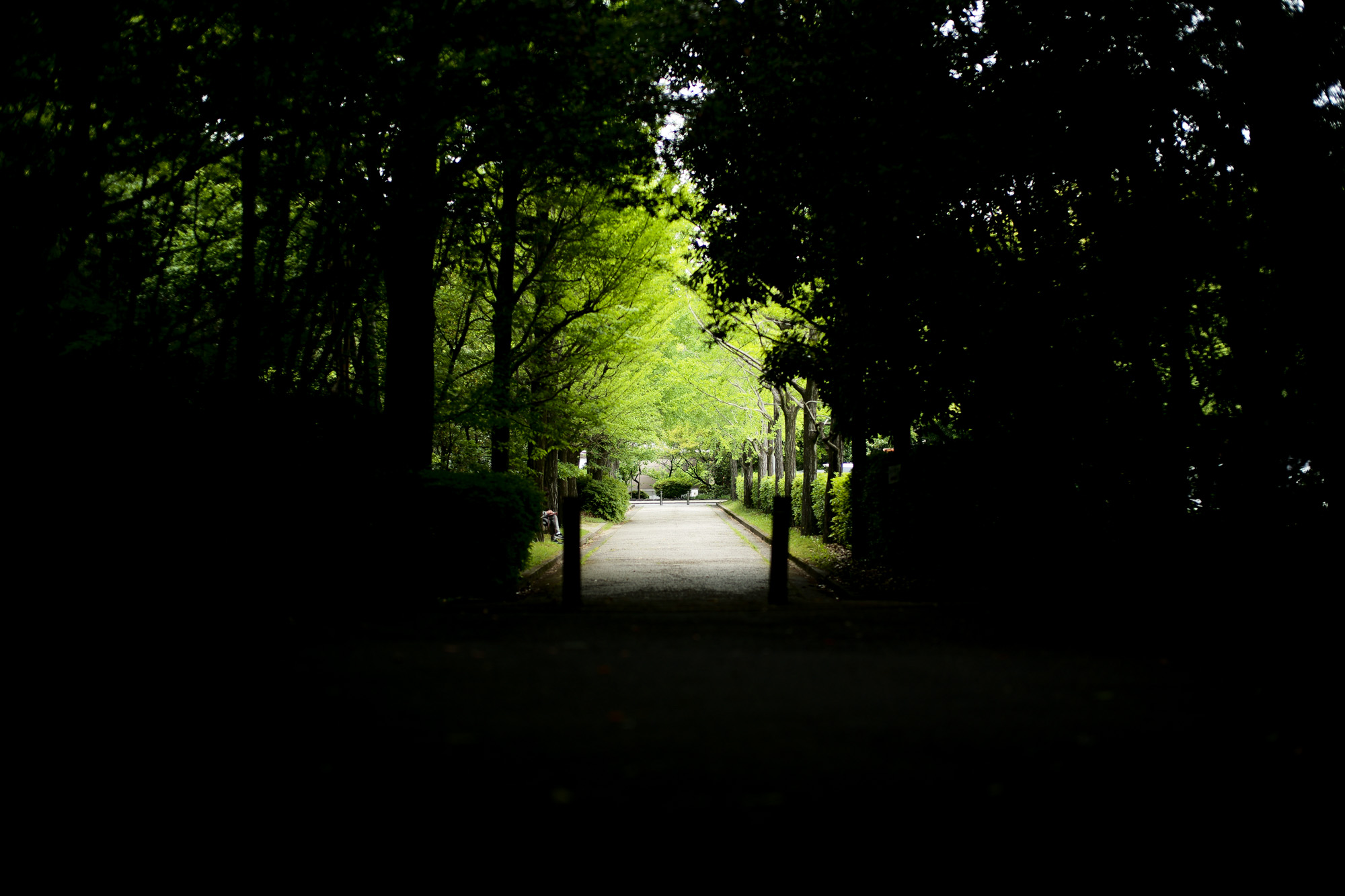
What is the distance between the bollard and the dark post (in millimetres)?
2019

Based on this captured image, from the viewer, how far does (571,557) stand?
8.23 metres

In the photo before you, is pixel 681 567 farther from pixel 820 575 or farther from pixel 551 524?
pixel 551 524

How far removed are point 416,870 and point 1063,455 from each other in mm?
7977

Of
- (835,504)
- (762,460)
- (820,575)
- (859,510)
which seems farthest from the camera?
(762,460)

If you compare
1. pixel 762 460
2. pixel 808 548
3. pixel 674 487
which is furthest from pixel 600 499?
pixel 674 487

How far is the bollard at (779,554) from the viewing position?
8.79 metres

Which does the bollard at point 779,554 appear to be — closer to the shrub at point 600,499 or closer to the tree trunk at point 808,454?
the tree trunk at point 808,454

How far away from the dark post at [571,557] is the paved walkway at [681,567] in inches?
49.9

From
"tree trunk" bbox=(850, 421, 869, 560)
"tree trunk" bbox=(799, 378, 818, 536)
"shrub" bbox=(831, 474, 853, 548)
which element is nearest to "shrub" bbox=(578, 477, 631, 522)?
"tree trunk" bbox=(799, 378, 818, 536)

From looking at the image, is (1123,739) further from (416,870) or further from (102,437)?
(102,437)

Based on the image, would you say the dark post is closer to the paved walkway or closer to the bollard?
the paved walkway

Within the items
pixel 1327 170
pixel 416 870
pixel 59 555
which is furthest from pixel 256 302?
pixel 1327 170

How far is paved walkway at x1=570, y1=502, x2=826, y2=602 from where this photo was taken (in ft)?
34.0

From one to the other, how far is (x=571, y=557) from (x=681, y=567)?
224 inches
